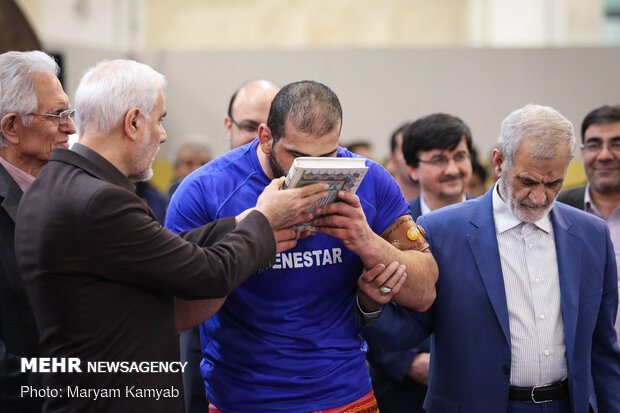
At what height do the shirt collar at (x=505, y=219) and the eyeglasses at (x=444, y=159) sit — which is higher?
the eyeglasses at (x=444, y=159)

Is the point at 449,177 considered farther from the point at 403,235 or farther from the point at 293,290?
the point at 293,290

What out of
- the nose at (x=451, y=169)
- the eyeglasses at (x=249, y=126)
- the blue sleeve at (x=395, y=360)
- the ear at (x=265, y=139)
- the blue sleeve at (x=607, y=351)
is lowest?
the blue sleeve at (x=395, y=360)

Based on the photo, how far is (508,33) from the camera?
387 inches

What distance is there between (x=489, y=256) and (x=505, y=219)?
0.16 m

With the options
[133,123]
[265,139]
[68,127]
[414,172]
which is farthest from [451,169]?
[133,123]

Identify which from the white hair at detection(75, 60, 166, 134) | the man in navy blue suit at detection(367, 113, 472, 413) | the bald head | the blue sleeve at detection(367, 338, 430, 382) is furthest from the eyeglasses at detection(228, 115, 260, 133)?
the white hair at detection(75, 60, 166, 134)

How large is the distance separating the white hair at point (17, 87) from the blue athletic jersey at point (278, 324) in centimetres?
Answer: 57

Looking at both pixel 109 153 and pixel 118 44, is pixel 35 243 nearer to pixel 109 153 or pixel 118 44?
pixel 109 153

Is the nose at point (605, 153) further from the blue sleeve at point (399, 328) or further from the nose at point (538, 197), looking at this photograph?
the blue sleeve at point (399, 328)

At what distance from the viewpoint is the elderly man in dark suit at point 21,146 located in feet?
6.89

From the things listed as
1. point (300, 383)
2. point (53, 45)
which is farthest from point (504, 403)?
point (53, 45)

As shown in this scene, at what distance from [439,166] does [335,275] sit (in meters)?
1.41

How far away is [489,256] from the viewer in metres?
2.43

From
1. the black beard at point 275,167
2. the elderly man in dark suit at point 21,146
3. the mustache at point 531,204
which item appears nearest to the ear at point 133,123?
the black beard at point 275,167
